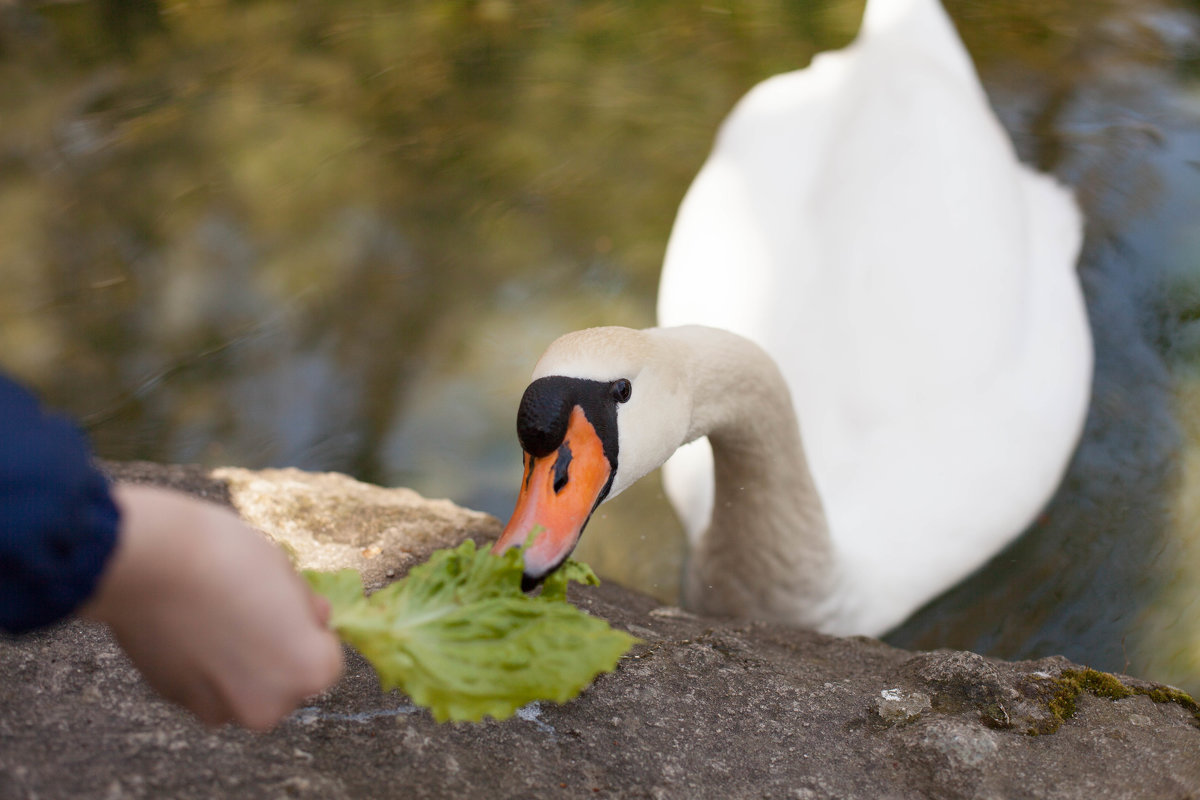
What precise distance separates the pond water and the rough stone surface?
134 cm

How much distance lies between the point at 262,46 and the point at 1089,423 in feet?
14.9

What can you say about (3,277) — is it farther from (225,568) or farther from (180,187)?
(225,568)

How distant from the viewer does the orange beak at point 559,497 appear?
69.2 inches

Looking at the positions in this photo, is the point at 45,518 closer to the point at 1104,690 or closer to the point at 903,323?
the point at 1104,690

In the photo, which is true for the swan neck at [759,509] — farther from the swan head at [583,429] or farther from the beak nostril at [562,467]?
A: the beak nostril at [562,467]

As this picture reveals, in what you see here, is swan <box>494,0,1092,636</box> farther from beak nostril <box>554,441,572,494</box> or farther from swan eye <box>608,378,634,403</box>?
beak nostril <box>554,441,572,494</box>

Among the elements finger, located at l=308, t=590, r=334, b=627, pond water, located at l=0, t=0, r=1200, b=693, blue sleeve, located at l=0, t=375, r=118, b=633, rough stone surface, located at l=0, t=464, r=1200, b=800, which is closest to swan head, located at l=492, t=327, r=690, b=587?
rough stone surface, located at l=0, t=464, r=1200, b=800

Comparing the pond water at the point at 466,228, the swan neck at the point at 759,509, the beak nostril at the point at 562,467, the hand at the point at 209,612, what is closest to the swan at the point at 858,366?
the swan neck at the point at 759,509

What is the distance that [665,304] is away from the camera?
4039 mm

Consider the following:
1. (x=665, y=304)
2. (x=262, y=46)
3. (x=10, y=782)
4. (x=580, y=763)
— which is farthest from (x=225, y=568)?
(x=262, y=46)

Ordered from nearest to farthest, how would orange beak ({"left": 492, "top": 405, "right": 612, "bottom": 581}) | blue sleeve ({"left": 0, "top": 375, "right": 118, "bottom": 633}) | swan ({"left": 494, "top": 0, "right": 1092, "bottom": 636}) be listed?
blue sleeve ({"left": 0, "top": 375, "right": 118, "bottom": 633}) < orange beak ({"left": 492, "top": 405, "right": 612, "bottom": 581}) < swan ({"left": 494, "top": 0, "right": 1092, "bottom": 636})

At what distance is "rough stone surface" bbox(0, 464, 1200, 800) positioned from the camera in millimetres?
1532

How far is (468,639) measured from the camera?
1510 mm

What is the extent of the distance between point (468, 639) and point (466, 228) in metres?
3.43
